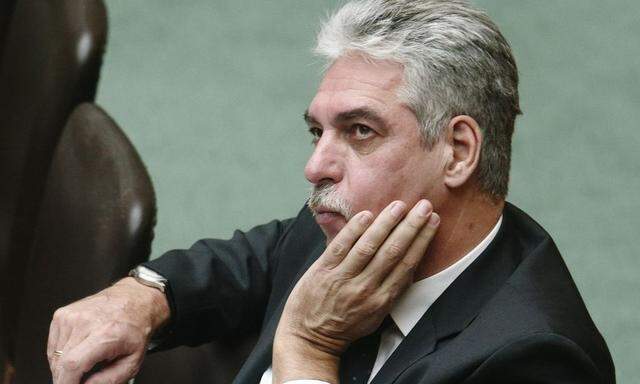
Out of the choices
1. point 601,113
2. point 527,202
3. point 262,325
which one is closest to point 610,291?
point 527,202

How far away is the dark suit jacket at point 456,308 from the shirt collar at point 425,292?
0.01 meters

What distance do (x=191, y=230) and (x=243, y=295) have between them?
1699mm

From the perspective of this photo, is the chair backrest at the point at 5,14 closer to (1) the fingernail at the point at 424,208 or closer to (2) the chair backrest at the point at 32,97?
(2) the chair backrest at the point at 32,97

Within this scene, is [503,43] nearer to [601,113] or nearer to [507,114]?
[507,114]

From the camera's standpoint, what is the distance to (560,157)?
3.90 meters

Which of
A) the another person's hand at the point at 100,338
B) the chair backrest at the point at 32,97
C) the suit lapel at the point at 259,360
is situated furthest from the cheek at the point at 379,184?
the chair backrest at the point at 32,97

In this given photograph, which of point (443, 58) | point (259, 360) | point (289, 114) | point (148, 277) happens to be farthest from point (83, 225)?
point (289, 114)

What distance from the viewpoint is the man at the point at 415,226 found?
177 cm

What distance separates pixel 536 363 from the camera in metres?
1.67

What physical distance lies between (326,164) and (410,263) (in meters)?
0.19

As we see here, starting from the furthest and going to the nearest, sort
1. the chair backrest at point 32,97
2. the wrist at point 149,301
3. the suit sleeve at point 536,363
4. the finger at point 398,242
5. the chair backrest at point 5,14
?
the chair backrest at point 5,14
the chair backrest at point 32,97
the wrist at point 149,301
the finger at point 398,242
the suit sleeve at point 536,363

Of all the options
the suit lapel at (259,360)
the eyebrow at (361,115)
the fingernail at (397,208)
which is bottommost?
the suit lapel at (259,360)

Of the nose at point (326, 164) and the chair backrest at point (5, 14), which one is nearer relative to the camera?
the nose at point (326, 164)

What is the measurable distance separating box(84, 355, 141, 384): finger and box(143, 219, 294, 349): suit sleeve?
0.42 feet
